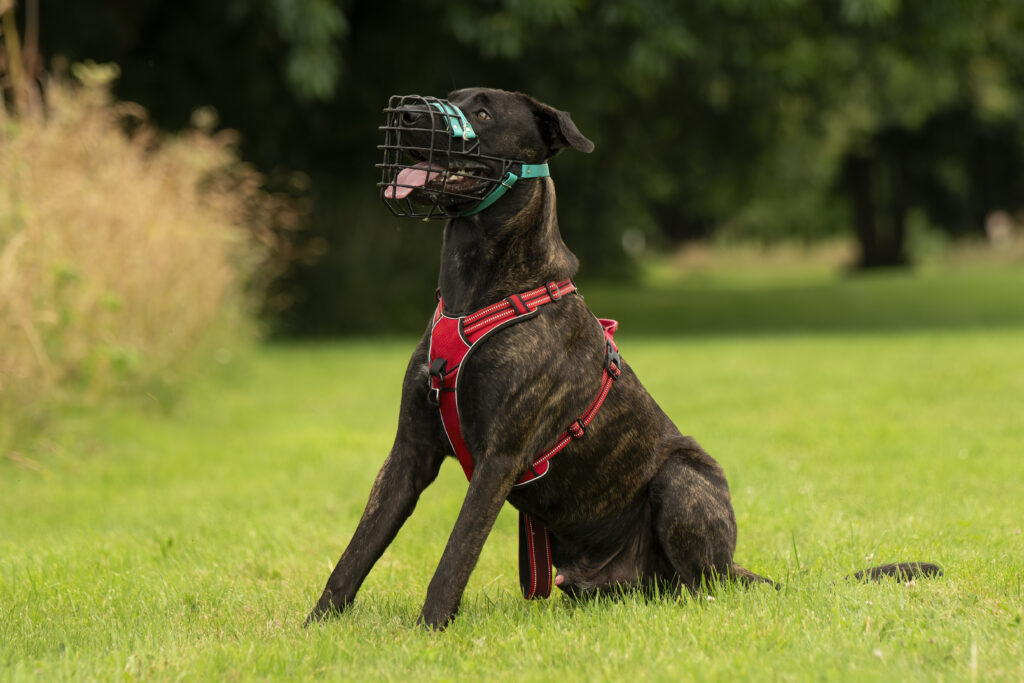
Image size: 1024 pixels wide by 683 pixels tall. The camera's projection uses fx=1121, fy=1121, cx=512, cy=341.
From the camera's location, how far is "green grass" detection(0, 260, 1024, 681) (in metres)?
3.20

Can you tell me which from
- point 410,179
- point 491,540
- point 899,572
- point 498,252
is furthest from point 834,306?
point 410,179

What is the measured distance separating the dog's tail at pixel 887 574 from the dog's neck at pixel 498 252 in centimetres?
129

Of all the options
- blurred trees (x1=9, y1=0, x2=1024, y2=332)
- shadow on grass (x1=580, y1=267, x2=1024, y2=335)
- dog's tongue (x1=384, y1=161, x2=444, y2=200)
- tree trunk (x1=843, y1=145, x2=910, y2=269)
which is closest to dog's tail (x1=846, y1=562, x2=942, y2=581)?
dog's tongue (x1=384, y1=161, x2=444, y2=200)

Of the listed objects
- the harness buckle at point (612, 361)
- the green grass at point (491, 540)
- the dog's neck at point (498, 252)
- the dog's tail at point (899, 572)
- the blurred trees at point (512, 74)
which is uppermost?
the blurred trees at point (512, 74)

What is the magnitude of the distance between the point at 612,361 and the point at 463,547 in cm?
83

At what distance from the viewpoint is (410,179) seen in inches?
135

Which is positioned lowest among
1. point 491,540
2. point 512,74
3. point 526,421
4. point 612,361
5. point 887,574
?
point 491,540

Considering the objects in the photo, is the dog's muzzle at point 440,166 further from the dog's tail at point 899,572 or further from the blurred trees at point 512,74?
the blurred trees at point 512,74

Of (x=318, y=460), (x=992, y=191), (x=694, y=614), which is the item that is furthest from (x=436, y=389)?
(x=992, y=191)

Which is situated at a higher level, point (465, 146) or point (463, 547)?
point (465, 146)

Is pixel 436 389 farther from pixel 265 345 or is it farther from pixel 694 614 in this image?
pixel 265 345

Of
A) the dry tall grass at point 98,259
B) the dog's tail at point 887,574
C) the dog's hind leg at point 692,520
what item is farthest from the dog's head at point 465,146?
the dry tall grass at point 98,259

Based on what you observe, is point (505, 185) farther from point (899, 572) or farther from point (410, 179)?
point (899, 572)

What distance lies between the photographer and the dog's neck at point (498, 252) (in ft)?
11.9
